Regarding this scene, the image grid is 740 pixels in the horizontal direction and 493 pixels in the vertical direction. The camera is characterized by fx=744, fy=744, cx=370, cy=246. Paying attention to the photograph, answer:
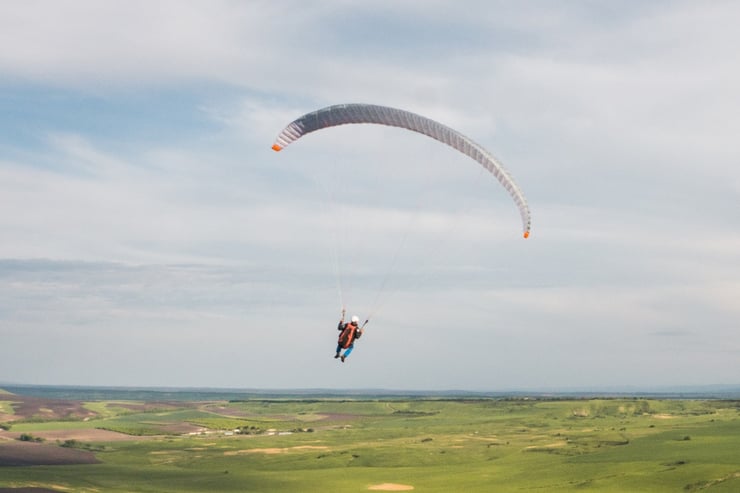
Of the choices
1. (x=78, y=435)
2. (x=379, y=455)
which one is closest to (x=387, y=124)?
(x=379, y=455)

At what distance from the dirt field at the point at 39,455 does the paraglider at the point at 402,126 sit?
6922 cm

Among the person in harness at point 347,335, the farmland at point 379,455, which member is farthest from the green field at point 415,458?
the person in harness at point 347,335

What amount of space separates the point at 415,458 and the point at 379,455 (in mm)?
5493

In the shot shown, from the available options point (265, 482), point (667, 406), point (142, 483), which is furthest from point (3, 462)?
point (667, 406)

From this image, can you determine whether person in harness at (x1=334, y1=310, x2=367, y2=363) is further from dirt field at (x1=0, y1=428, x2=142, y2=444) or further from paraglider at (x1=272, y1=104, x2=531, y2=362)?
dirt field at (x1=0, y1=428, x2=142, y2=444)

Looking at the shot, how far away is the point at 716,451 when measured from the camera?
274 feet

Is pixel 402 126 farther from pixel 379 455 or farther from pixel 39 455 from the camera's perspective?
pixel 39 455

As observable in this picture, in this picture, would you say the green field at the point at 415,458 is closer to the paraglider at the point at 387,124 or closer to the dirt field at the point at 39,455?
the dirt field at the point at 39,455

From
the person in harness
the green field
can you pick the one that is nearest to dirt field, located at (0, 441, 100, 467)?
the green field

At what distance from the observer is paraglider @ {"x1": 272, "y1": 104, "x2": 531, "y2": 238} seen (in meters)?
35.4

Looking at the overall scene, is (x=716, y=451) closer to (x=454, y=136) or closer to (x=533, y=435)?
(x=533, y=435)

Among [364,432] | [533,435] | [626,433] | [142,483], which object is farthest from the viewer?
[364,432]

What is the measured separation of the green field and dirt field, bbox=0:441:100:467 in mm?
3134

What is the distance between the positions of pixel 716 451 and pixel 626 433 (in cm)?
3232
